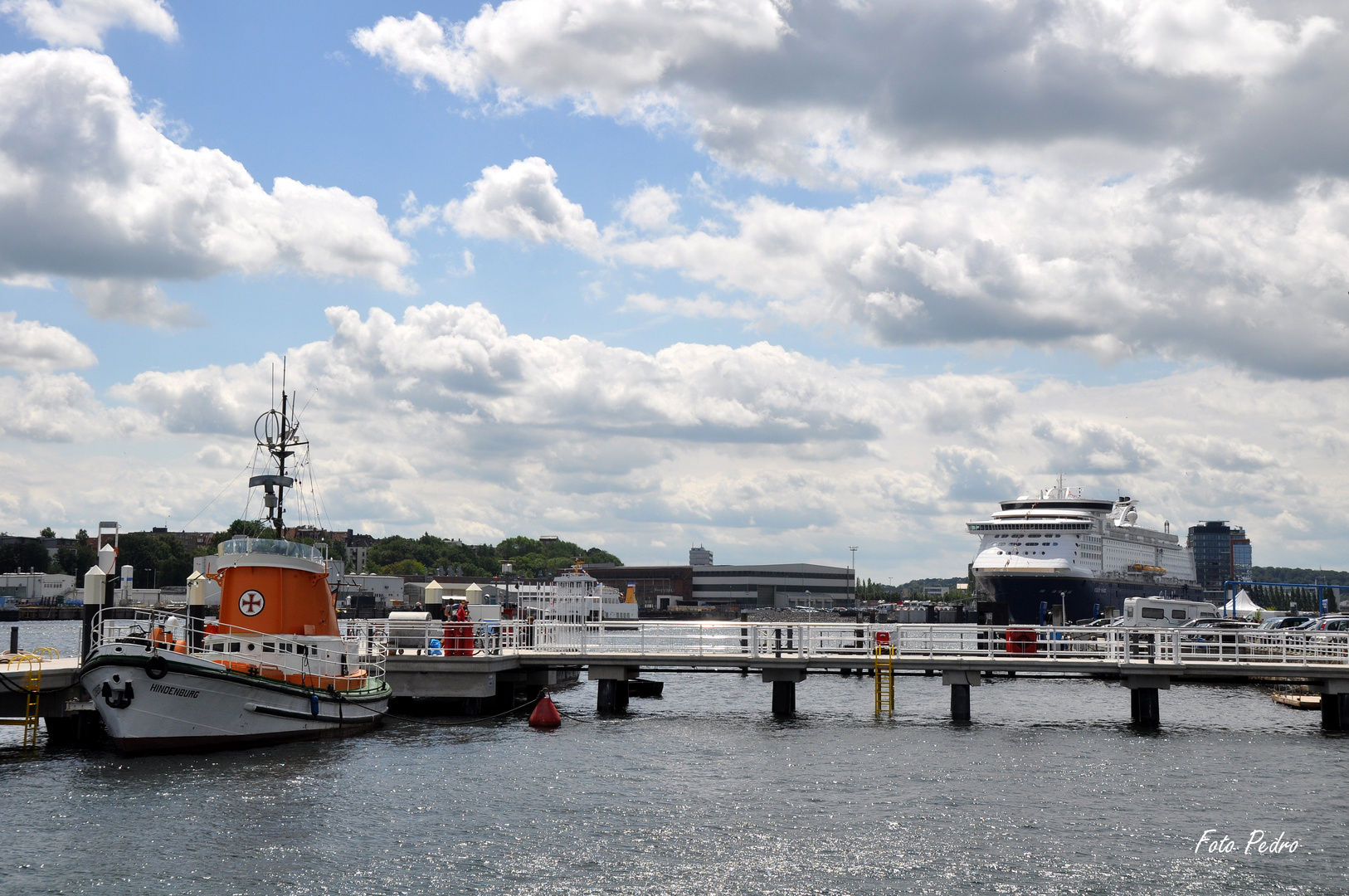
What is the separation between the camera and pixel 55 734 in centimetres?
3200

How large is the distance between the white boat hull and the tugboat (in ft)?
0.09

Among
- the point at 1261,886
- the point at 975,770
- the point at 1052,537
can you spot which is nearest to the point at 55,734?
the point at 975,770

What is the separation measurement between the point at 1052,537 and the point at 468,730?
87628mm

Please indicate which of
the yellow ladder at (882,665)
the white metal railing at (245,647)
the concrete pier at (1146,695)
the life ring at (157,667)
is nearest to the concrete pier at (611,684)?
the yellow ladder at (882,665)

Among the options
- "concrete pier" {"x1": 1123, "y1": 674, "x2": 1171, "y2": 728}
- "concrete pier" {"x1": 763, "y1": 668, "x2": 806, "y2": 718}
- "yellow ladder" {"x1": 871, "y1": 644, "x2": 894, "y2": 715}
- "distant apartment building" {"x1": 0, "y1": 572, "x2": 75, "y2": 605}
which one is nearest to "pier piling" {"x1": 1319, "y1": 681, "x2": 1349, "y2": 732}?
"concrete pier" {"x1": 1123, "y1": 674, "x2": 1171, "y2": 728}

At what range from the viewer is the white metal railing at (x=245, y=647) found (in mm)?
29953

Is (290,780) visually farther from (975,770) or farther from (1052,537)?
(1052,537)

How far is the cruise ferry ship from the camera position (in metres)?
108

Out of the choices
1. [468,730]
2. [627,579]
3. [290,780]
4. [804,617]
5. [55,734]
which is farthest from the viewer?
[627,579]

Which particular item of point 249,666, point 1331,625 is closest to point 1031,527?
point 1331,625

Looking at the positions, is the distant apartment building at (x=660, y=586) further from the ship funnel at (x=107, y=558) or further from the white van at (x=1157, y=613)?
the ship funnel at (x=107, y=558)

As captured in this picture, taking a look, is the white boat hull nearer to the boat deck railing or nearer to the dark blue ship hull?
the boat deck railing

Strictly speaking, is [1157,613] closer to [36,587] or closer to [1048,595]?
[1048,595]

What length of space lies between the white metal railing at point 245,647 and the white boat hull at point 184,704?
0.64 meters
